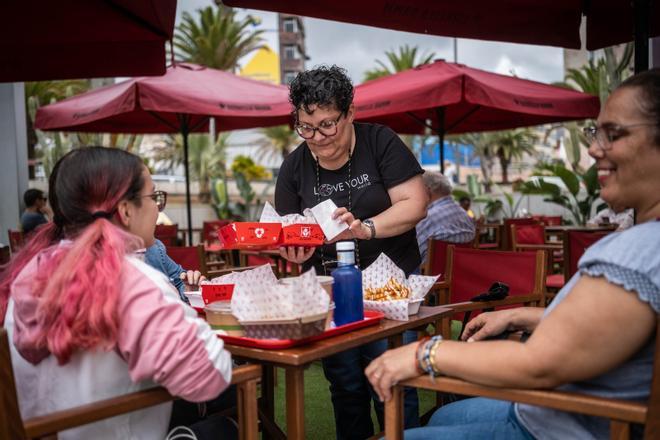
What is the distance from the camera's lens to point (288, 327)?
163 centimetres

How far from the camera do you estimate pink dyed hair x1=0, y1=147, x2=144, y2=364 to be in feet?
4.52

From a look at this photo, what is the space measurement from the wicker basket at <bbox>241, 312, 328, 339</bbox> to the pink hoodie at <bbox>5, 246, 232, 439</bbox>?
17 cm

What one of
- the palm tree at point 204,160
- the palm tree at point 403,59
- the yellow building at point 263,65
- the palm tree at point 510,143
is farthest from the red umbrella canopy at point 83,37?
the yellow building at point 263,65

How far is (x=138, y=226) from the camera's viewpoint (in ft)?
5.54

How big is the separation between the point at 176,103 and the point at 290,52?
207ft

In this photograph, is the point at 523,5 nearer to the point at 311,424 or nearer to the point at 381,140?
the point at 381,140

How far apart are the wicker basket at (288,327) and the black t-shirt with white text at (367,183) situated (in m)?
0.98

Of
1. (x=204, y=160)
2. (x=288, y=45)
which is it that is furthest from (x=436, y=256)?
(x=288, y=45)

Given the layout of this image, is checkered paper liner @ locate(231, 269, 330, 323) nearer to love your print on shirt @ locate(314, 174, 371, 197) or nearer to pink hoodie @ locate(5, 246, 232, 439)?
pink hoodie @ locate(5, 246, 232, 439)

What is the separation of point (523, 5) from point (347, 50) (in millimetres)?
102730

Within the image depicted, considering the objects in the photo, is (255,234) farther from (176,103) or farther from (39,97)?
(39,97)

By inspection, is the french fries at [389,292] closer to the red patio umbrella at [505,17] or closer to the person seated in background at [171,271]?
the person seated in background at [171,271]

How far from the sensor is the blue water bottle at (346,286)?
1.92m

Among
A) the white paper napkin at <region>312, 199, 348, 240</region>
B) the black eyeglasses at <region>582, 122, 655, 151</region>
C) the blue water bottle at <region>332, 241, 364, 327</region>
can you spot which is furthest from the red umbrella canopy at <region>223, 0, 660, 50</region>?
the black eyeglasses at <region>582, 122, 655, 151</region>
